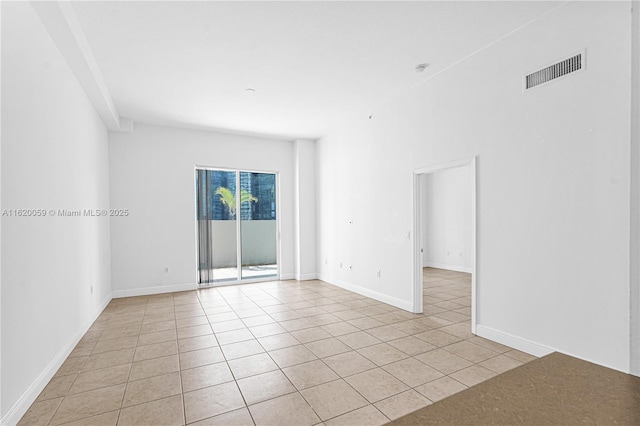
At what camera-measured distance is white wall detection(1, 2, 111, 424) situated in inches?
87.7

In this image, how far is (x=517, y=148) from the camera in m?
3.17

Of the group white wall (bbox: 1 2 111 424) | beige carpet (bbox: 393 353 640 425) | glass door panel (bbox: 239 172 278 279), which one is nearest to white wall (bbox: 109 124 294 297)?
glass door panel (bbox: 239 172 278 279)

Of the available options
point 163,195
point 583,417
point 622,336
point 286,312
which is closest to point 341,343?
point 286,312

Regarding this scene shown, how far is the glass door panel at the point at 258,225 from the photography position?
7.00 meters

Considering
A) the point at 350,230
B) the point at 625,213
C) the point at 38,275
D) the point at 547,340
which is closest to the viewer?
the point at 625,213

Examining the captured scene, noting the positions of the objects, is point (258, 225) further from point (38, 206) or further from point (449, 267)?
point (449, 267)

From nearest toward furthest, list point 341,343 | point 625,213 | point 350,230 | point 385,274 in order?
point 625,213 < point 341,343 < point 385,274 < point 350,230

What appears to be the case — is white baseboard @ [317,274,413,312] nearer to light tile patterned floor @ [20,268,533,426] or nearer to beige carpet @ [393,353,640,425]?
light tile patterned floor @ [20,268,533,426]

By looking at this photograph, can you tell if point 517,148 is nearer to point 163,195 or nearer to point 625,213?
point 625,213

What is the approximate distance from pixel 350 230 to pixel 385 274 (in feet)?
4.05

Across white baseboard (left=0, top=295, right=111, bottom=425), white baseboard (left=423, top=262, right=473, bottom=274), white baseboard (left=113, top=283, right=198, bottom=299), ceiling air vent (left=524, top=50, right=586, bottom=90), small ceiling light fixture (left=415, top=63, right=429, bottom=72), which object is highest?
small ceiling light fixture (left=415, top=63, right=429, bottom=72)

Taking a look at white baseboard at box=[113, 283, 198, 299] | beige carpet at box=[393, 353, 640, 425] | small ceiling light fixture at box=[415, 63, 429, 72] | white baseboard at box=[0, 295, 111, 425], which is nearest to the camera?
beige carpet at box=[393, 353, 640, 425]

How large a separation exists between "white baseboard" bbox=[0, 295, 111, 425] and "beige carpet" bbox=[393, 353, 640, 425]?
111 inches

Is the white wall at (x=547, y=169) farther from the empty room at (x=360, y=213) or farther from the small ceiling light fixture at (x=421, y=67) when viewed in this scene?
the small ceiling light fixture at (x=421, y=67)
